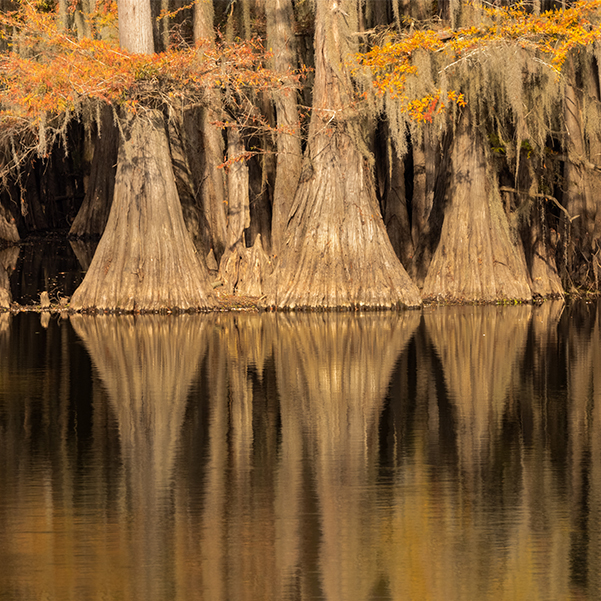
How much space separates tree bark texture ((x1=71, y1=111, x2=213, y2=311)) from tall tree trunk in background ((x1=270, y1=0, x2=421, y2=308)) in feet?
5.85

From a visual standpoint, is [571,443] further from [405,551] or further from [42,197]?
[42,197]

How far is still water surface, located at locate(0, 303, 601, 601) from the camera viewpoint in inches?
210

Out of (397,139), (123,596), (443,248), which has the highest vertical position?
(397,139)

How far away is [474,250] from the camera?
2108 centimetres

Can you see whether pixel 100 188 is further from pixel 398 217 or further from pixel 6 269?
pixel 398 217

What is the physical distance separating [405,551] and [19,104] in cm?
1547

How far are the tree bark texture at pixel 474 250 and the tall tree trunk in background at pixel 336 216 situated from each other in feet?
4.59

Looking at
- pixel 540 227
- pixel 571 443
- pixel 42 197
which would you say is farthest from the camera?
pixel 42 197

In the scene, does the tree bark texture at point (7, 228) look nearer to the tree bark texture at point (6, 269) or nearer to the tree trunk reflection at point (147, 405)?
the tree bark texture at point (6, 269)

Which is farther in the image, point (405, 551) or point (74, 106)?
point (74, 106)

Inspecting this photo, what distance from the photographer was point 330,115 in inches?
→ 805

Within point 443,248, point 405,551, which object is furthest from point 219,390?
point 443,248

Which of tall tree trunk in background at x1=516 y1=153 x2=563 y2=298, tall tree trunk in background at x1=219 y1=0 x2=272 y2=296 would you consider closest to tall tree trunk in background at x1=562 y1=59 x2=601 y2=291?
tall tree trunk in background at x1=516 y1=153 x2=563 y2=298

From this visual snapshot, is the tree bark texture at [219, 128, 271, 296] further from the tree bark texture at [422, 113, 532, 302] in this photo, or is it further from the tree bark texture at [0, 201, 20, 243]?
the tree bark texture at [0, 201, 20, 243]
